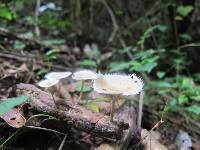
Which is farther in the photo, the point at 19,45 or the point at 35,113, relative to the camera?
the point at 19,45

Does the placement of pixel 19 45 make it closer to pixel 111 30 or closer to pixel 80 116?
pixel 111 30

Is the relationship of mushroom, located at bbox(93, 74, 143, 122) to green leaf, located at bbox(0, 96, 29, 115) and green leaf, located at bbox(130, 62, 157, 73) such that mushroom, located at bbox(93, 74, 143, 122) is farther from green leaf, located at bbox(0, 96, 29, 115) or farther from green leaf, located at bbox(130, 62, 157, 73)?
green leaf, located at bbox(130, 62, 157, 73)

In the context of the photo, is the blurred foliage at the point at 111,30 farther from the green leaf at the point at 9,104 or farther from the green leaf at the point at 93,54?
the green leaf at the point at 9,104

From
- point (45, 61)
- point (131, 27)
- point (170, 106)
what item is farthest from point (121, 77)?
point (131, 27)

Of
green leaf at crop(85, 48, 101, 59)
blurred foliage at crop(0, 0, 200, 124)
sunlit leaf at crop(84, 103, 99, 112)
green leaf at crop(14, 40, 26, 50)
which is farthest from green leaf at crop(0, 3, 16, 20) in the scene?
sunlit leaf at crop(84, 103, 99, 112)

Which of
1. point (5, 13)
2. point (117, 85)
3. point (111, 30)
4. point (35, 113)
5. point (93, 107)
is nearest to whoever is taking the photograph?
point (117, 85)

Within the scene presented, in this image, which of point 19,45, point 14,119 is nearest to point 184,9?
point 19,45

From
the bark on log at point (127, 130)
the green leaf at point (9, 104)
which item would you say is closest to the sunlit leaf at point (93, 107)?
the bark on log at point (127, 130)
